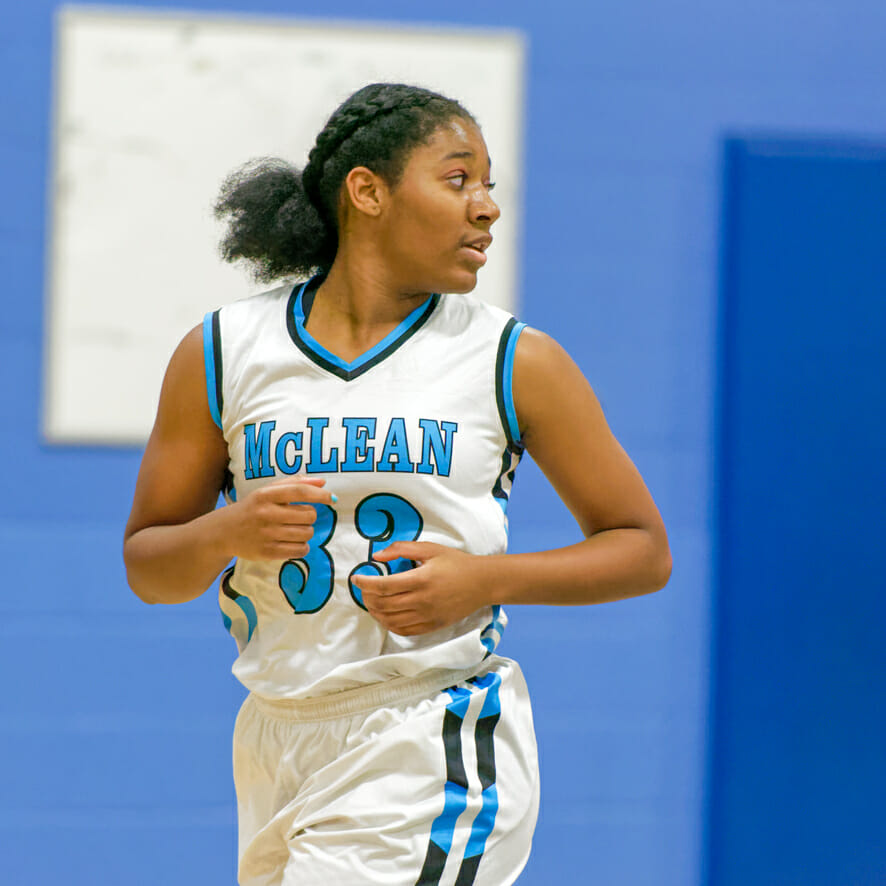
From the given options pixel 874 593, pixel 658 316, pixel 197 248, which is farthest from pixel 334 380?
pixel 874 593

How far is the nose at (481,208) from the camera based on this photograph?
1.39 meters

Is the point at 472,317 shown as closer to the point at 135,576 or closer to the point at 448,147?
the point at 448,147

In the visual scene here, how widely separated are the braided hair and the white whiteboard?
117 cm

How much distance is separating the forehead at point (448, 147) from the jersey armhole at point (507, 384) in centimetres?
22

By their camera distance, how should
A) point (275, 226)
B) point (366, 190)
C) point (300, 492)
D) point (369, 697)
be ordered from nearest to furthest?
point (300, 492), point (369, 697), point (366, 190), point (275, 226)

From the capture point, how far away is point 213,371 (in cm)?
143

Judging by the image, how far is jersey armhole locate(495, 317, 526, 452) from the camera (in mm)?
1394

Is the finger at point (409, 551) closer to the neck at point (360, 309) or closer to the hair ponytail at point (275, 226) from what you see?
the neck at point (360, 309)

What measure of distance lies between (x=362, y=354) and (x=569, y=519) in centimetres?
157

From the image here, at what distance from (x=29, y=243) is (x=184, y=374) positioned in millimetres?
1530

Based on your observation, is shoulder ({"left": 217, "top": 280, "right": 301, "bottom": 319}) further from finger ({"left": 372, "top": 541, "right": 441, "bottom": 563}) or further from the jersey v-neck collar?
finger ({"left": 372, "top": 541, "right": 441, "bottom": 563})

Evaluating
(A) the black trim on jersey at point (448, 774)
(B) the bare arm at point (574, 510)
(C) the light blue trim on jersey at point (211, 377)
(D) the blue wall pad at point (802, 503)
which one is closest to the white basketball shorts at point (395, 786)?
(A) the black trim on jersey at point (448, 774)

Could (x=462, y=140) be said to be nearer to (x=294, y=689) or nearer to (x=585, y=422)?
(x=585, y=422)

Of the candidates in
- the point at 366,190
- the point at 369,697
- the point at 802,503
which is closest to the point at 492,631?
the point at 369,697
